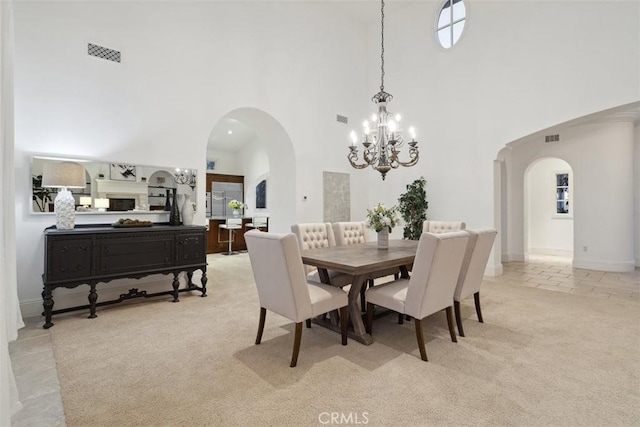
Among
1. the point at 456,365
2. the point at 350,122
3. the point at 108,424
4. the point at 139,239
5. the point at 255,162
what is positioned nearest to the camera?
the point at 108,424

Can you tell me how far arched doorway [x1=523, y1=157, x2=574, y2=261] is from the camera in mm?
7516

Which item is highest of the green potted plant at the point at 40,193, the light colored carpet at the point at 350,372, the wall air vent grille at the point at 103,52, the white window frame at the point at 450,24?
the white window frame at the point at 450,24

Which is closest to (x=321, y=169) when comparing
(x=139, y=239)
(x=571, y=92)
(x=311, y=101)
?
(x=311, y=101)

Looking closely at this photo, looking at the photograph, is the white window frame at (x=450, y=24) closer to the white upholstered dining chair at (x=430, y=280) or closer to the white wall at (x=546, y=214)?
the white wall at (x=546, y=214)

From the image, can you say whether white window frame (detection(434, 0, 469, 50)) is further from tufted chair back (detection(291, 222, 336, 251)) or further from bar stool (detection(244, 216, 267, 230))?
bar stool (detection(244, 216, 267, 230))

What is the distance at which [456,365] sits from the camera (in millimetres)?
2354

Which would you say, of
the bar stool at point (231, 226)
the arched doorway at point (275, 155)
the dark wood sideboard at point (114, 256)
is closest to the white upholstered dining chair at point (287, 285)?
the dark wood sideboard at point (114, 256)

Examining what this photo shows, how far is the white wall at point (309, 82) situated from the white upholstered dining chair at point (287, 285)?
268cm

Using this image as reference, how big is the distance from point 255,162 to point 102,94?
588 centimetres

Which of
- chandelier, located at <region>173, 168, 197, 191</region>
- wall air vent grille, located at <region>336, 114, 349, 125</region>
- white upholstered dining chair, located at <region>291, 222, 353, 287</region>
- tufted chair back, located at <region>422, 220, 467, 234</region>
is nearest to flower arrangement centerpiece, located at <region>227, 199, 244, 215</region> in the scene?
wall air vent grille, located at <region>336, 114, 349, 125</region>

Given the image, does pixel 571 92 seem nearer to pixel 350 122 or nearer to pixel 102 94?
pixel 350 122

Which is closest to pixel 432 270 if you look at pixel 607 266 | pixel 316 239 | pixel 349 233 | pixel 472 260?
pixel 472 260

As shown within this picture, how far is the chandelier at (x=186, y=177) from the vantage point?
448 centimetres

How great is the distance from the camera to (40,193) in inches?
137
